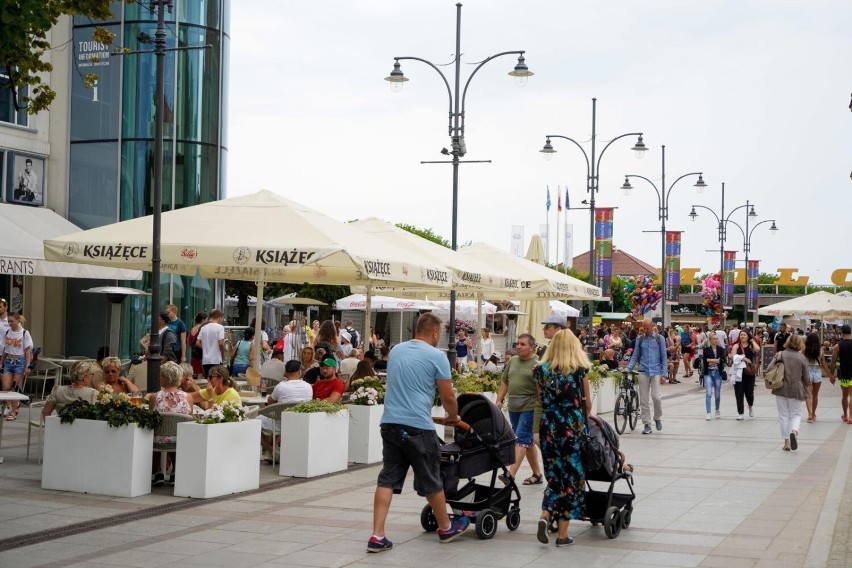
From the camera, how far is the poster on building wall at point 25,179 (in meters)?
25.4

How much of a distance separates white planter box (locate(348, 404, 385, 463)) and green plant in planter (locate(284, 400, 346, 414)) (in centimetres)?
107

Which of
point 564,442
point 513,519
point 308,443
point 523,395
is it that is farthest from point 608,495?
point 308,443

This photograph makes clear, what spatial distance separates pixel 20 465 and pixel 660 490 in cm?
706

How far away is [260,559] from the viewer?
800 centimetres

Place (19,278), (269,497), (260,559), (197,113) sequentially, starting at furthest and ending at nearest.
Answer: (197,113), (19,278), (269,497), (260,559)

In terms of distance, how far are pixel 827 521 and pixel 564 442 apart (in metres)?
2.63

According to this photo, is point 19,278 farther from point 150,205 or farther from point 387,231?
point 387,231

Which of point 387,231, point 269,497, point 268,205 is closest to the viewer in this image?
point 269,497

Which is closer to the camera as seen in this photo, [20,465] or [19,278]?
[20,465]

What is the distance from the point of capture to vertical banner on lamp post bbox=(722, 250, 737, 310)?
5066 centimetres

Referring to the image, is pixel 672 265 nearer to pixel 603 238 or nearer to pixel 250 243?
pixel 603 238

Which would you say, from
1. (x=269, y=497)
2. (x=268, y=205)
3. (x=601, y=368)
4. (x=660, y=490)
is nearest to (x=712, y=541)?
(x=660, y=490)

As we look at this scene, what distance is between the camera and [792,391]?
52.4 ft

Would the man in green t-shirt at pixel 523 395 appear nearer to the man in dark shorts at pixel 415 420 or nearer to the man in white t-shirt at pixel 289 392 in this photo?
the man in white t-shirt at pixel 289 392
